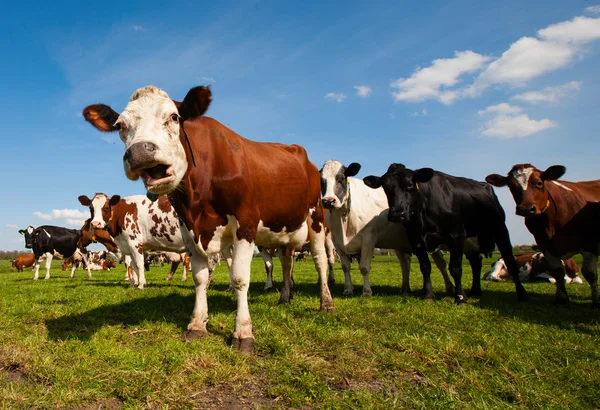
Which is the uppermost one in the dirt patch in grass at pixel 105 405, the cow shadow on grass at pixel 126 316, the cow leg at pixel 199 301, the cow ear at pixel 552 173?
the cow ear at pixel 552 173

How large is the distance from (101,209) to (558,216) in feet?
41.0

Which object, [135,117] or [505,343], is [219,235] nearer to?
[135,117]

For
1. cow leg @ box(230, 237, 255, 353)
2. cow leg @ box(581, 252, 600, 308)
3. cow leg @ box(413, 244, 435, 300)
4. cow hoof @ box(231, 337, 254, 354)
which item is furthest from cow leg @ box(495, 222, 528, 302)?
cow hoof @ box(231, 337, 254, 354)

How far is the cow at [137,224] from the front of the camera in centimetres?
1264

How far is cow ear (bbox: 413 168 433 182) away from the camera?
859cm

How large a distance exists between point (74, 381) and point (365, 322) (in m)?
3.68

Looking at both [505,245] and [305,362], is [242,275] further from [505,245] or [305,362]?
[505,245]

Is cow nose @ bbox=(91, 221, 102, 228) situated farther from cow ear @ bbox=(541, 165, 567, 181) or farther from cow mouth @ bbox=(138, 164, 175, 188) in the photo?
cow ear @ bbox=(541, 165, 567, 181)

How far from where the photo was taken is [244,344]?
437 cm

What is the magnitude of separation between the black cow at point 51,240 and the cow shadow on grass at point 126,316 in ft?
59.0

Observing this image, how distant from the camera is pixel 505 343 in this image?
4.77 metres

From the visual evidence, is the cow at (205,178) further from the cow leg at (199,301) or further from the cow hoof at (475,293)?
the cow hoof at (475,293)

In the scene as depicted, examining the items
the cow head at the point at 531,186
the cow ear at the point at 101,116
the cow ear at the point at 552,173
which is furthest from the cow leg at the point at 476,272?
the cow ear at the point at 101,116

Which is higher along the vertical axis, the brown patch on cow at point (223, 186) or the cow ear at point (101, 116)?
the cow ear at point (101, 116)
